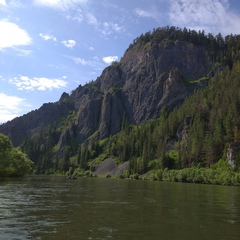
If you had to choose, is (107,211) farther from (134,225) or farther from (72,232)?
(72,232)

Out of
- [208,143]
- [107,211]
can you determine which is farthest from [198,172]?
[107,211]

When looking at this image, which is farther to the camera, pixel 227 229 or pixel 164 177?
pixel 164 177

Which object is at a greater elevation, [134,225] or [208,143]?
[208,143]

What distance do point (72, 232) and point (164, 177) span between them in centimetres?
15477

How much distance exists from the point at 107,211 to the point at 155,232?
44.1ft

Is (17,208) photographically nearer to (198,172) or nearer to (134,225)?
(134,225)

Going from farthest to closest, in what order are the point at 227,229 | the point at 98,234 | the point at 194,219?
the point at 194,219
the point at 227,229
the point at 98,234

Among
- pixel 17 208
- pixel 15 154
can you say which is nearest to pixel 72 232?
pixel 17 208

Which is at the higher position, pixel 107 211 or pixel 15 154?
pixel 15 154

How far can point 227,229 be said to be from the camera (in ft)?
101

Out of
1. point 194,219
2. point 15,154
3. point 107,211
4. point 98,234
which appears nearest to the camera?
point 98,234

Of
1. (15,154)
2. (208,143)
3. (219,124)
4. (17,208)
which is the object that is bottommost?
(17,208)

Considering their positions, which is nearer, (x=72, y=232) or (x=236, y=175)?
(x=72, y=232)

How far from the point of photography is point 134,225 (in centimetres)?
3128
